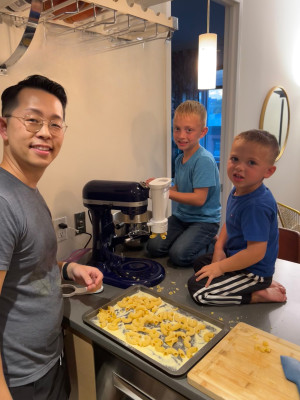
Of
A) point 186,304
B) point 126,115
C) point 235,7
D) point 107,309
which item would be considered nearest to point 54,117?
point 107,309

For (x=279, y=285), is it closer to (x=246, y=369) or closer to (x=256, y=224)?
(x=256, y=224)

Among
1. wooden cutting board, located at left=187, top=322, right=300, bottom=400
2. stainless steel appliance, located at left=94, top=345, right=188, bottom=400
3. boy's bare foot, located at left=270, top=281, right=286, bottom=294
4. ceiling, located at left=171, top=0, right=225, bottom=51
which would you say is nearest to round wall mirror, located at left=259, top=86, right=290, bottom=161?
ceiling, located at left=171, top=0, right=225, bottom=51

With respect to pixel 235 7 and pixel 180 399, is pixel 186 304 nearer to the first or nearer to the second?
pixel 180 399

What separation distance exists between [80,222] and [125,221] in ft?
1.21

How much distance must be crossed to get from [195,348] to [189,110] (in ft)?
3.24

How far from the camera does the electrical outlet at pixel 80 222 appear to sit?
4.65ft

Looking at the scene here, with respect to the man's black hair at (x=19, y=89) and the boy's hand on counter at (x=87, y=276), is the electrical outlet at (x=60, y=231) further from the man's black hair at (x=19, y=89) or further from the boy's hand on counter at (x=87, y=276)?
the man's black hair at (x=19, y=89)

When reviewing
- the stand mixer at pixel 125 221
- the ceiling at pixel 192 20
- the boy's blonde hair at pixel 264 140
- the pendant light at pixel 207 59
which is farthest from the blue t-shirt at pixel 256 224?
the ceiling at pixel 192 20

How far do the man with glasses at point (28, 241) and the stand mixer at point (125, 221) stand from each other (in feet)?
1.02

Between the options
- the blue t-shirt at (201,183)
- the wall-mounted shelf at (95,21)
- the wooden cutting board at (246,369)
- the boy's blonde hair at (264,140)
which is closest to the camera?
the wooden cutting board at (246,369)

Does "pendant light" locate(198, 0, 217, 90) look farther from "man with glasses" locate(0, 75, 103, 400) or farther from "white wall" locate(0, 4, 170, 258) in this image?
"man with glasses" locate(0, 75, 103, 400)

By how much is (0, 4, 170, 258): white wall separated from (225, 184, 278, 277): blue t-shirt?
0.66 metres

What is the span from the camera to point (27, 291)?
0.78m

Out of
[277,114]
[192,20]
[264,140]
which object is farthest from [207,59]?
[192,20]
